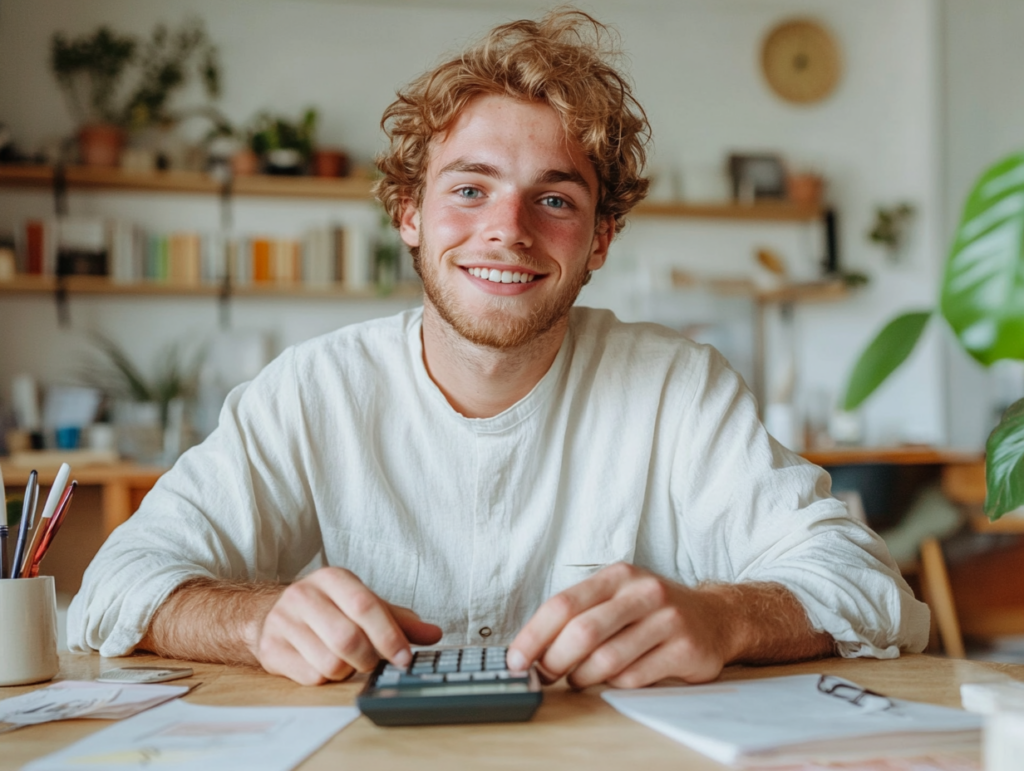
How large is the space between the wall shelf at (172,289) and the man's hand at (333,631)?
3.43 m

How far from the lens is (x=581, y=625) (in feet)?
2.62

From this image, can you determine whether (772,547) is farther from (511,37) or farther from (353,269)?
(353,269)

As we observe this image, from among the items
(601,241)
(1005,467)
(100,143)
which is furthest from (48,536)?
(100,143)

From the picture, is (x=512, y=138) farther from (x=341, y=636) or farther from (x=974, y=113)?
(x=974, y=113)

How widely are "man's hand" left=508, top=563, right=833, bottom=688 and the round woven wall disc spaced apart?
4482 mm

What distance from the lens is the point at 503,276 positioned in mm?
1385

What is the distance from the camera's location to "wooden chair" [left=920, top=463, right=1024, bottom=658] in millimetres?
3564

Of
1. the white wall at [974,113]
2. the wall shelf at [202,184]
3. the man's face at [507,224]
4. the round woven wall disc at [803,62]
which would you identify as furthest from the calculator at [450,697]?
the round woven wall disc at [803,62]

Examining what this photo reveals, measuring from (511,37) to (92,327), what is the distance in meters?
3.23

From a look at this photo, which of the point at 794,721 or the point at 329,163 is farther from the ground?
the point at 329,163

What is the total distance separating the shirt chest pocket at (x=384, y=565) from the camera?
134 cm

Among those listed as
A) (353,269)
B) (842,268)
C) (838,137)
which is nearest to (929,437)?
(842,268)

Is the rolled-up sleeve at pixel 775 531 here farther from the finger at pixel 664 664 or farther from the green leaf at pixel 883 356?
the green leaf at pixel 883 356

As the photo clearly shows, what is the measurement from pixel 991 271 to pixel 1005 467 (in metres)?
0.38
